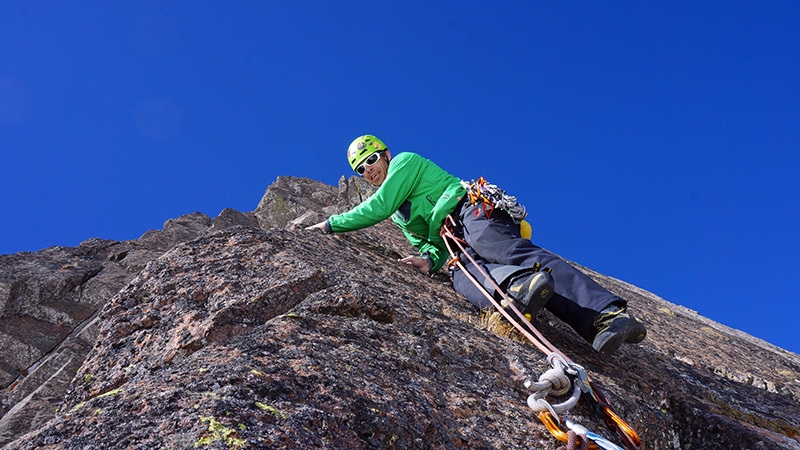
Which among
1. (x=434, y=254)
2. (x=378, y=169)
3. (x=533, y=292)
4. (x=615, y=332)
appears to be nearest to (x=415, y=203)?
(x=434, y=254)

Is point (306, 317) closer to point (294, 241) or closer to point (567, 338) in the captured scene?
point (294, 241)

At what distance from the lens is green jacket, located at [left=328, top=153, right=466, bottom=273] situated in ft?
21.1

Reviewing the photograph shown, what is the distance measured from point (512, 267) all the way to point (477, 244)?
0.81m

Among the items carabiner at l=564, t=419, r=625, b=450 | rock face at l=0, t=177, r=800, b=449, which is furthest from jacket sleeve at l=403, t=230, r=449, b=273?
carabiner at l=564, t=419, r=625, b=450

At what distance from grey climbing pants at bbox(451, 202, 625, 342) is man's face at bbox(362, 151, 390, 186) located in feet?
4.68

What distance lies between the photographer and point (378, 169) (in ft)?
24.1

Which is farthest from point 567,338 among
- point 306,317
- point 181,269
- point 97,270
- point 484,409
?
point 97,270

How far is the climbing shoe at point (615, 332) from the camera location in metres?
4.50

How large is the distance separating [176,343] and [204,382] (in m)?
1.02

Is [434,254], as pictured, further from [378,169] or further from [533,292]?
[533,292]

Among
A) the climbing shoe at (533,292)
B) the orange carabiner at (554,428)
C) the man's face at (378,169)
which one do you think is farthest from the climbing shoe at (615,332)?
the man's face at (378,169)

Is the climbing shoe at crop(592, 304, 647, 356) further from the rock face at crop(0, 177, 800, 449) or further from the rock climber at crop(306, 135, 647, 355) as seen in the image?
the rock face at crop(0, 177, 800, 449)

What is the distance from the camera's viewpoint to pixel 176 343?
11.2 feet

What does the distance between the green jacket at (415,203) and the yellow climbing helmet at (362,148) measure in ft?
2.00
